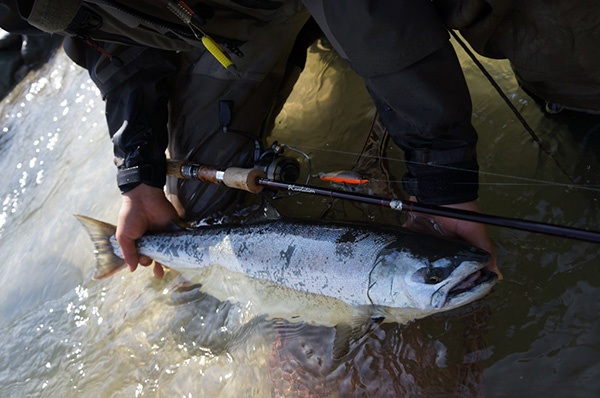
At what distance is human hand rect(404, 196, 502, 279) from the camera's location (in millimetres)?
2205

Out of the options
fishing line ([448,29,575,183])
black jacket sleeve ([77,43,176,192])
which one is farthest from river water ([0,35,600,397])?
black jacket sleeve ([77,43,176,192])

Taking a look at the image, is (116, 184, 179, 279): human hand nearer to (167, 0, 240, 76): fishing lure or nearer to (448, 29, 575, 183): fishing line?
(167, 0, 240, 76): fishing lure

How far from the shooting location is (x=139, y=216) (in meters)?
3.28

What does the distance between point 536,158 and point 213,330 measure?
2.45 m

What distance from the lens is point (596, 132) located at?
2.68m

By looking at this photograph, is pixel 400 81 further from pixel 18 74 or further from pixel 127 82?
pixel 18 74

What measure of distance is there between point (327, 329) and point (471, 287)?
1.07 meters

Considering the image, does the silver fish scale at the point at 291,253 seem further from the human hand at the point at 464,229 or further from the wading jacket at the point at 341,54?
the wading jacket at the point at 341,54

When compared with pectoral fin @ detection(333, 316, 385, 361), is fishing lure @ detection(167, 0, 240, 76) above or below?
above

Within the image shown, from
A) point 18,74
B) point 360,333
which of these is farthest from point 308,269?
point 18,74

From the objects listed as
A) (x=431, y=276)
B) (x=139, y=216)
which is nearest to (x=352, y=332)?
(x=431, y=276)

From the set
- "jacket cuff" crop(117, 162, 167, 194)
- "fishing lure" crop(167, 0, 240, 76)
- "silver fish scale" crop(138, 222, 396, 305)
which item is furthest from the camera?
"jacket cuff" crop(117, 162, 167, 194)

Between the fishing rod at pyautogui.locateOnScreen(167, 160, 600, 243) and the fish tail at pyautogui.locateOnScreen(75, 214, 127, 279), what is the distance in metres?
0.68

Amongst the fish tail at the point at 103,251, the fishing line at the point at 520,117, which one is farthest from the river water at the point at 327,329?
the fish tail at the point at 103,251
